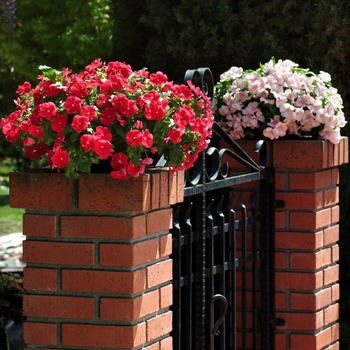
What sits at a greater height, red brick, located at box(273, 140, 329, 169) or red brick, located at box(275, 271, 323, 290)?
red brick, located at box(273, 140, 329, 169)

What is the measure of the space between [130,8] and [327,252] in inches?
110

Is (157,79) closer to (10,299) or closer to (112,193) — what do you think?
(112,193)

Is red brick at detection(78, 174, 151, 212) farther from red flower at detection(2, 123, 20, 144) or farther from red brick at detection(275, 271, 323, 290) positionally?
red brick at detection(275, 271, 323, 290)

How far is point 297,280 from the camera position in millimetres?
3934

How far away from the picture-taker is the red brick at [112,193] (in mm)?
2605

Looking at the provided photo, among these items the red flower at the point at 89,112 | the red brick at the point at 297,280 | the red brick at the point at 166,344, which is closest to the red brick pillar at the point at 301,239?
the red brick at the point at 297,280

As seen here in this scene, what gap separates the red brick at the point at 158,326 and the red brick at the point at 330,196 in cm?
137

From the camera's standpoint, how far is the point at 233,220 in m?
3.56

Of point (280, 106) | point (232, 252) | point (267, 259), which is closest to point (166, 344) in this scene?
point (232, 252)

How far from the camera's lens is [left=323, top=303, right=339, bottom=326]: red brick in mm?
4090

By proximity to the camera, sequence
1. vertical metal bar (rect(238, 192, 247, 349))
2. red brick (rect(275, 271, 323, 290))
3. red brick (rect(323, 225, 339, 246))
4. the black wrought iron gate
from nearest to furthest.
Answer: the black wrought iron gate → vertical metal bar (rect(238, 192, 247, 349)) → red brick (rect(275, 271, 323, 290)) → red brick (rect(323, 225, 339, 246))

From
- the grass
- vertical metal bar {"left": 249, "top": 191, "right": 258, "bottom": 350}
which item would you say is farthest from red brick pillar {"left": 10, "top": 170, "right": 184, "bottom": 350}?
the grass

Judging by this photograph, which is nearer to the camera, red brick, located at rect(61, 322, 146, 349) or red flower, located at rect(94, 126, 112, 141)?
red flower, located at rect(94, 126, 112, 141)

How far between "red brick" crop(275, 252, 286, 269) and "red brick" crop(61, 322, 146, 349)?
1.36 m
